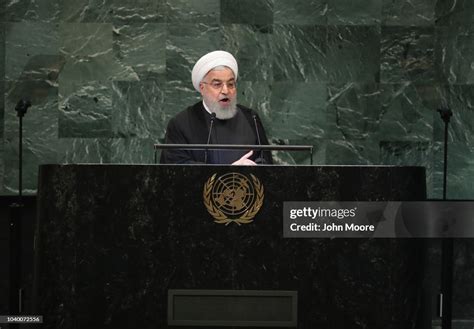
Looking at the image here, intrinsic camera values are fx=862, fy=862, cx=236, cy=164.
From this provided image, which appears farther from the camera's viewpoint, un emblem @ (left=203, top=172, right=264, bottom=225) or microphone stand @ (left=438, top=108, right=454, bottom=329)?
microphone stand @ (left=438, top=108, right=454, bottom=329)

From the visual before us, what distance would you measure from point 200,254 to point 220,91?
1.86 metres

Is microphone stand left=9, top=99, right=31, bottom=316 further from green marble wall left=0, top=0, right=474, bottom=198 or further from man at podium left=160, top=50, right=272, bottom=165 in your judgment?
green marble wall left=0, top=0, right=474, bottom=198

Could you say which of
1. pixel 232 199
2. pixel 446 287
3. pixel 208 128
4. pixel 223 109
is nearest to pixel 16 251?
pixel 208 128

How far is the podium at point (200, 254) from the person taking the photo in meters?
3.73

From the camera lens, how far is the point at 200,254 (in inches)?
147

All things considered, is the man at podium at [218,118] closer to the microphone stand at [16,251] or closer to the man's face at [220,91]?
the man's face at [220,91]

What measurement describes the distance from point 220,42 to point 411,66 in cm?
161

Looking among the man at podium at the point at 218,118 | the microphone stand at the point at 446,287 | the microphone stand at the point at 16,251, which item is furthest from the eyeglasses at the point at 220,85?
the microphone stand at the point at 446,287

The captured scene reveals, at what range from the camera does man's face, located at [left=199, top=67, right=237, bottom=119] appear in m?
5.38

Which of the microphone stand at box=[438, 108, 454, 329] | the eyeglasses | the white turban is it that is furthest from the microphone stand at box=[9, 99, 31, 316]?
the microphone stand at box=[438, 108, 454, 329]

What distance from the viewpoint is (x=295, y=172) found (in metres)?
3.74

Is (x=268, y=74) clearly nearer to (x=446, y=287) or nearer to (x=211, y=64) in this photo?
(x=211, y=64)

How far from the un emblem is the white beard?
68.8 inches

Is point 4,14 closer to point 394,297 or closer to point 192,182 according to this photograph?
point 192,182
